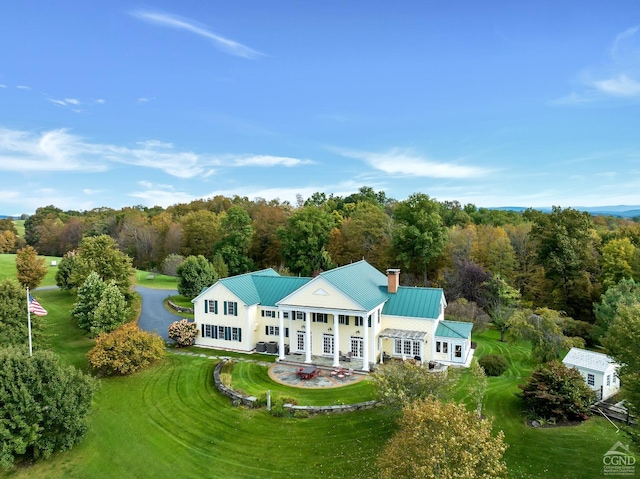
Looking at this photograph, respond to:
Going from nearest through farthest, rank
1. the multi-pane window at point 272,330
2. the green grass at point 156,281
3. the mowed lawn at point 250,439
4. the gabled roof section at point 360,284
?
1. the mowed lawn at point 250,439
2. the gabled roof section at point 360,284
3. the multi-pane window at point 272,330
4. the green grass at point 156,281

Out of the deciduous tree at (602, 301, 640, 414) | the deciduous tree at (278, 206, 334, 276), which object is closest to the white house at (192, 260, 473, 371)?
the deciduous tree at (602, 301, 640, 414)

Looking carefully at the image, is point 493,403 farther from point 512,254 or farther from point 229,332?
point 512,254

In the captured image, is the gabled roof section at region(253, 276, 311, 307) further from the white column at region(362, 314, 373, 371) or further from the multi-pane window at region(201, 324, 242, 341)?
the white column at region(362, 314, 373, 371)

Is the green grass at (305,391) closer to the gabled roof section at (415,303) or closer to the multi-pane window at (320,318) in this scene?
the multi-pane window at (320,318)

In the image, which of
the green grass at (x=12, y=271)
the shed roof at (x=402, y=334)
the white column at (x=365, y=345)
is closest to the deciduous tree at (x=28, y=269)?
the green grass at (x=12, y=271)

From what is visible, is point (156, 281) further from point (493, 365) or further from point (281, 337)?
point (493, 365)

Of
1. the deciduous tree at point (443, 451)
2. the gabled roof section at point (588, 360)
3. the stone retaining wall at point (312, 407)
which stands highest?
the deciduous tree at point (443, 451)
